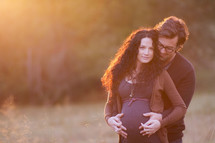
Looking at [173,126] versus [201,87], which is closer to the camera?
[173,126]

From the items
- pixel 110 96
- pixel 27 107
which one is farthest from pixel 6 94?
pixel 110 96

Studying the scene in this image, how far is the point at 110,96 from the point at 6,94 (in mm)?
14225

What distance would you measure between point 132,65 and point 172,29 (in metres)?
0.66

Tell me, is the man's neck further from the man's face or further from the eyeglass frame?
the eyeglass frame

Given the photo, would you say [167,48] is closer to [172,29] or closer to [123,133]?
[172,29]

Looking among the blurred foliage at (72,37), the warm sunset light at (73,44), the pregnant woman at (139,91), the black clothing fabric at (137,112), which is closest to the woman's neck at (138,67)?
the pregnant woman at (139,91)

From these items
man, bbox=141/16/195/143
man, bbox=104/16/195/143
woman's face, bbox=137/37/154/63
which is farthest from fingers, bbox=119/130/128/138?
woman's face, bbox=137/37/154/63

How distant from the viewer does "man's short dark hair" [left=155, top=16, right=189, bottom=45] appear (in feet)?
13.2

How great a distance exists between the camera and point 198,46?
16.5 meters

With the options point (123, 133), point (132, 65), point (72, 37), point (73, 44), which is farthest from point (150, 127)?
point (73, 44)

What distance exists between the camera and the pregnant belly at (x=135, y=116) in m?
3.61

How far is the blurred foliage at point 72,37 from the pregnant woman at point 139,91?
9835 mm

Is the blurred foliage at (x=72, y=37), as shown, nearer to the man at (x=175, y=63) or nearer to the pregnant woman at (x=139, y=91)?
the man at (x=175, y=63)

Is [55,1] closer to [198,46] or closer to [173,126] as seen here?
[198,46]
